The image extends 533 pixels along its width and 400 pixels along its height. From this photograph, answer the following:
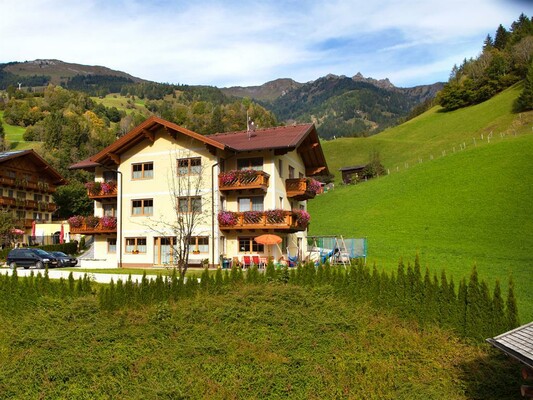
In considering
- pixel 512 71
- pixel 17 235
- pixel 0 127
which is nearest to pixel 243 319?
pixel 17 235

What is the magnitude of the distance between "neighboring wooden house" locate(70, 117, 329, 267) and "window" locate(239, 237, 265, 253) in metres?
0.07

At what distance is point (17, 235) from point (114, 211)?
22625 mm

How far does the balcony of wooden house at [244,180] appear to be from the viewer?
98.6 ft

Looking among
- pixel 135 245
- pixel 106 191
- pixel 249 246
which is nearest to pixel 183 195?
pixel 135 245

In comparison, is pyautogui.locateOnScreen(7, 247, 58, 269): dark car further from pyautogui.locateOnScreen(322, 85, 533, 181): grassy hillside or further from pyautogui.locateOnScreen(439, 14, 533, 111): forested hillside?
pyautogui.locateOnScreen(439, 14, 533, 111): forested hillside

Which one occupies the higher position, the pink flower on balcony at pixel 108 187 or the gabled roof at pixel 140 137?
the gabled roof at pixel 140 137

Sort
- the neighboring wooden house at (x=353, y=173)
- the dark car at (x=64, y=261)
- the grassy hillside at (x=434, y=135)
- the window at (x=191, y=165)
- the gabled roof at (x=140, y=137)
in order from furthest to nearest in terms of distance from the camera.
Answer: the grassy hillside at (x=434, y=135)
the neighboring wooden house at (x=353, y=173)
the dark car at (x=64, y=261)
the window at (x=191, y=165)
the gabled roof at (x=140, y=137)

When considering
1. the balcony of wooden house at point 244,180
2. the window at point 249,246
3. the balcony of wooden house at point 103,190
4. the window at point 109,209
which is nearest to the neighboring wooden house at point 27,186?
the window at point 109,209

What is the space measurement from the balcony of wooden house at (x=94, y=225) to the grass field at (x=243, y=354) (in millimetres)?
17726

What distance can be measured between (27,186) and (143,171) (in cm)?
2964

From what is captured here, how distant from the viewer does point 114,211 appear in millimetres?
36594

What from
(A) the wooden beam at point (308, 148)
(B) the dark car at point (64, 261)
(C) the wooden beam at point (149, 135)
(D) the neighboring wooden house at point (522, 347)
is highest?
(C) the wooden beam at point (149, 135)

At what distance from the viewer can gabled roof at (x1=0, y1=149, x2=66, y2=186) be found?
176 feet

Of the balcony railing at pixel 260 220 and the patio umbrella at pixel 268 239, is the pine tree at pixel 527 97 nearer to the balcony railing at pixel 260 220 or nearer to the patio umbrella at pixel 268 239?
the balcony railing at pixel 260 220
